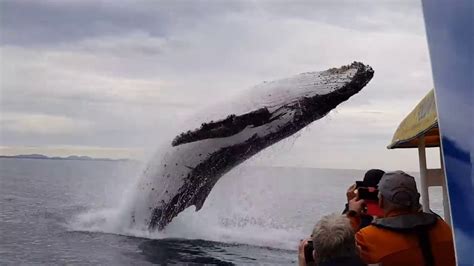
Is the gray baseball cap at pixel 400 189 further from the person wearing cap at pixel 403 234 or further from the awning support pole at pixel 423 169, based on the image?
the awning support pole at pixel 423 169

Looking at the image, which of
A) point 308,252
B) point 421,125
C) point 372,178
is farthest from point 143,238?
point 308,252

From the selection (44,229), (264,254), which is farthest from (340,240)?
(44,229)

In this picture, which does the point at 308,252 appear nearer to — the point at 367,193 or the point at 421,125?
the point at 367,193

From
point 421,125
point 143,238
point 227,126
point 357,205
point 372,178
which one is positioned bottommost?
point 143,238

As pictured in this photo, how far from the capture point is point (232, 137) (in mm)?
12945

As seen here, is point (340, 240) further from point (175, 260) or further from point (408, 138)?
point (175, 260)

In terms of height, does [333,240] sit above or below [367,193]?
below

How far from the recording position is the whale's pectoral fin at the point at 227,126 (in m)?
12.2

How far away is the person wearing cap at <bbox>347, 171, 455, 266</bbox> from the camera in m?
2.68

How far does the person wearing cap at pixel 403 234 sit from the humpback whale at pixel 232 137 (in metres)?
7.89

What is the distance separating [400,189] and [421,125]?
227 cm

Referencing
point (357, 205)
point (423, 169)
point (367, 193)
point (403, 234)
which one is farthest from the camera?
point (423, 169)

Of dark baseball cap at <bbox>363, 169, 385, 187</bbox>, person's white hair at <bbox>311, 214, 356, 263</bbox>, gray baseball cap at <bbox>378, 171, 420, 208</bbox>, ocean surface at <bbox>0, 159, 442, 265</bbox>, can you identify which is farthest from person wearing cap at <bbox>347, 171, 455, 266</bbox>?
ocean surface at <bbox>0, 159, 442, 265</bbox>

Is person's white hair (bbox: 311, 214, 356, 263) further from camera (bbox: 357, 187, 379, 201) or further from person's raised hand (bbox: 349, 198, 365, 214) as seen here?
camera (bbox: 357, 187, 379, 201)
